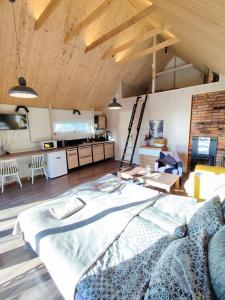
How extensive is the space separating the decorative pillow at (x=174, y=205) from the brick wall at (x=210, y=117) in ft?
9.37

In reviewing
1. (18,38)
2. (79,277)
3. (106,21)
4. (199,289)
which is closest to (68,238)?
(79,277)

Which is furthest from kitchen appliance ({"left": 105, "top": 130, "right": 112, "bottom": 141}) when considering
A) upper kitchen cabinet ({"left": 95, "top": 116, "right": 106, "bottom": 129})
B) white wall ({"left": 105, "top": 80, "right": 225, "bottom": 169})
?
white wall ({"left": 105, "top": 80, "right": 225, "bottom": 169})

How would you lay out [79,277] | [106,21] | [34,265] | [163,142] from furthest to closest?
[163,142] < [106,21] < [34,265] < [79,277]

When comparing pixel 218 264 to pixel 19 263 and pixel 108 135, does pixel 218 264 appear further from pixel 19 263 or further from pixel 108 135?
pixel 108 135

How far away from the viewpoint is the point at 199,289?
0.78m

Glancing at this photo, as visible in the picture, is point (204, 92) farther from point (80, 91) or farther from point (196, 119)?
point (80, 91)

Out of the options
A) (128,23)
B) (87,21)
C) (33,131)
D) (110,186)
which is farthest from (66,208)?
(33,131)

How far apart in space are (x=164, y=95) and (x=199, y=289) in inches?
192

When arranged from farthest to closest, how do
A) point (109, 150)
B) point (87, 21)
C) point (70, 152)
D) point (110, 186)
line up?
point (109, 150) → point (70, 152) → point (87, 21) → point (110, 186)

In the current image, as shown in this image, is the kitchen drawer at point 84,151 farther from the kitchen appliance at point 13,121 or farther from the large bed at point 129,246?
the large bed at point 129,246

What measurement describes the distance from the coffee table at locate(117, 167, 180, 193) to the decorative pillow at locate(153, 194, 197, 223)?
2.23ft

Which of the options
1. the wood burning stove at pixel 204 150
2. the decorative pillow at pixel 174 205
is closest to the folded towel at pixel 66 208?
the decorative pillow at pixel 174 205

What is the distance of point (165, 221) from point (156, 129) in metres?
4.05

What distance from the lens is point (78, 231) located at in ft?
4.80
